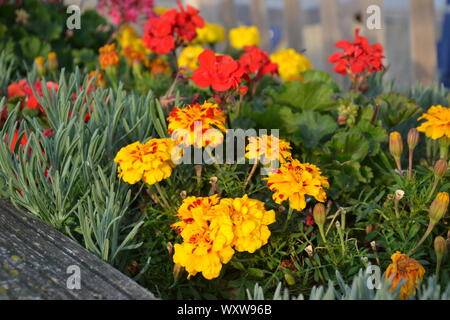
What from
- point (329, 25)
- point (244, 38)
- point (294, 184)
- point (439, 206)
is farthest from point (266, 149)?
point (329, 25)

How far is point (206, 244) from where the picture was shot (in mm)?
1032

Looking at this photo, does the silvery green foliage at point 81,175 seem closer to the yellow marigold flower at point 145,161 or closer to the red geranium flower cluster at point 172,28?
the yellow marigold flower at point 145,161

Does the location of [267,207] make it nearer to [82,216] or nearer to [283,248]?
[283,248]

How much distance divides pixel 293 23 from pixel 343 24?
311mm

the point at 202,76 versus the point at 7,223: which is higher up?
the point at 202,76

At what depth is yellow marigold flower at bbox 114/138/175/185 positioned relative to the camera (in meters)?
1.15

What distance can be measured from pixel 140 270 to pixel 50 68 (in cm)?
112

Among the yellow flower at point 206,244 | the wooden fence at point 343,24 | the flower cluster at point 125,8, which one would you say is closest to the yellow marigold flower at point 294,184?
the yellow flower at point 206,244

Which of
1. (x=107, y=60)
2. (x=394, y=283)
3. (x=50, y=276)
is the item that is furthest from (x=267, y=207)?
(x=107, y=60)

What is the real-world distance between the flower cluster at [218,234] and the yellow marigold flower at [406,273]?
22 centimetres

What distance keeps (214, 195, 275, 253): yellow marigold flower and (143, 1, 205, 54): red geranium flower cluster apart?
90 centimetres

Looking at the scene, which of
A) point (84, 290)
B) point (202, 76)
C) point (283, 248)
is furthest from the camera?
point (202, 76)

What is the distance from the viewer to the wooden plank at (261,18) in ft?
12.7

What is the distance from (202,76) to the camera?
1431 millimetres
